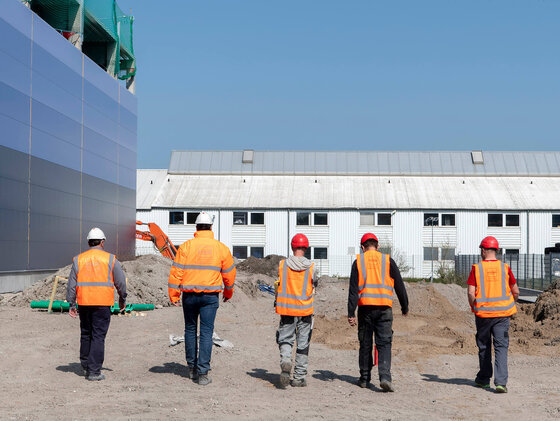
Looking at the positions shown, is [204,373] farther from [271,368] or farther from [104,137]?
[104,137]

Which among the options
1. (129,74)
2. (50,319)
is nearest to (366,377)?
(50,319)

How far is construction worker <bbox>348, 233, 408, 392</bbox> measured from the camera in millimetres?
8992

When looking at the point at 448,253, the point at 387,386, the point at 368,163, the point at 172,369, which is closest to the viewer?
the point at 387,386

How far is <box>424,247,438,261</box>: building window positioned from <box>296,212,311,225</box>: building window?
27.5ft

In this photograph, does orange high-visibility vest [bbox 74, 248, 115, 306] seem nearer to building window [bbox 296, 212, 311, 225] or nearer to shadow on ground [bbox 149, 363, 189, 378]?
shadow on ground [bbox 149, 363, 189, 378]

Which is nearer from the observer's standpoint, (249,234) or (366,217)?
(249,234)

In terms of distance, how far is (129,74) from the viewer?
121 feet

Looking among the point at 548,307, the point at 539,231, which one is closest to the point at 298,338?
the point at 548,307

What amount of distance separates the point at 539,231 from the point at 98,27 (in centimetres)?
3295

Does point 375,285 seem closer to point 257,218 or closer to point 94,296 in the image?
point 94,296

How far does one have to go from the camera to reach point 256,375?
996cm

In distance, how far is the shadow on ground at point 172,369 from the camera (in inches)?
387

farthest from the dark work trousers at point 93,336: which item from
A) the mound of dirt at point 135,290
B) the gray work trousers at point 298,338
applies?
the mound of dirt at point 135,290

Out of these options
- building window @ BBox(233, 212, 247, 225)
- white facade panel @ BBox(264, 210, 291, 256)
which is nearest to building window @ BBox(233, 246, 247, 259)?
white facade panel @ BBox(264, 210, 291, 256)
